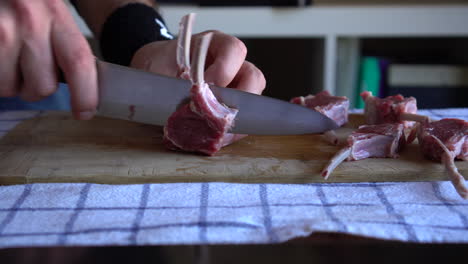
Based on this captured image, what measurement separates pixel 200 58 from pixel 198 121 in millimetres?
200

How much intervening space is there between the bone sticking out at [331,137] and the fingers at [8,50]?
87cm

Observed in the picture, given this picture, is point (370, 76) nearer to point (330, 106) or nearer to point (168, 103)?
point (330, 106)

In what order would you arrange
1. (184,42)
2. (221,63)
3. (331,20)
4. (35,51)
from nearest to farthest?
(35,51)
(184,42)
(221,63)
(331,20)

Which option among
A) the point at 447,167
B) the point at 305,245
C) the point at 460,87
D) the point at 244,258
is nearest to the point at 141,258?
the point at 244,258

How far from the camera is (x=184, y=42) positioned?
49.7 inches

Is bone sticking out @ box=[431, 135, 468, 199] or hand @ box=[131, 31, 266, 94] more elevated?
hand @ box=[131, 31, 266, 94]

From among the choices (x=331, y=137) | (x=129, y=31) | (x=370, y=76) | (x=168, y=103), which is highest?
(x=129, y=31)

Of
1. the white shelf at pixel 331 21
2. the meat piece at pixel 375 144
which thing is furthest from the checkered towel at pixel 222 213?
the white shelf at pixel 331 21

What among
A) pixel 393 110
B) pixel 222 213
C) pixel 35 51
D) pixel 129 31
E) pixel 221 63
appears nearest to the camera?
pixel 222 213

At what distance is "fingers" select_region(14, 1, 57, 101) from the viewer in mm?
1106

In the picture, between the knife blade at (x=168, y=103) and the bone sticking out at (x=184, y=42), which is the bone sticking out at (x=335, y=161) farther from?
the bone sticking out at (x=184, y=42)

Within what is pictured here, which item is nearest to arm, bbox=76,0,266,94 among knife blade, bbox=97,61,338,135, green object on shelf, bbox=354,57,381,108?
knife blade, bbox=97,61,338,135

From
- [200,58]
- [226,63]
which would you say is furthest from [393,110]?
[200,58]

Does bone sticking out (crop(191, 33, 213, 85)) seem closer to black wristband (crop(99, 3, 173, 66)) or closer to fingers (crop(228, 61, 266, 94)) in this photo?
fingers (crop(228, 61, 266, 94))
